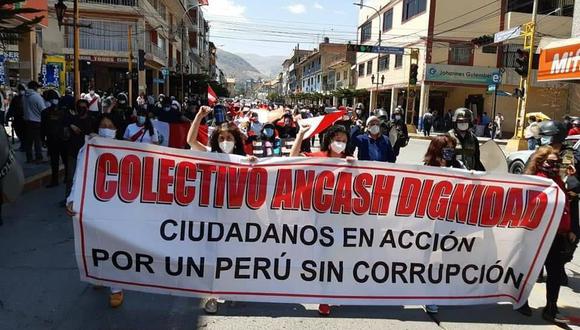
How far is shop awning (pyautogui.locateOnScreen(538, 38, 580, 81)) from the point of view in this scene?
54.3 ft

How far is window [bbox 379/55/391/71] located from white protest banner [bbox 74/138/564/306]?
41.4m

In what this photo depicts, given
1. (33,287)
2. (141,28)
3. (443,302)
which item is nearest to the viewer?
(443,302)

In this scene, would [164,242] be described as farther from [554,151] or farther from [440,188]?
[554,151]

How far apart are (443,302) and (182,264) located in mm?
2174

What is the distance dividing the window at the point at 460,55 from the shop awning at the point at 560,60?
58.6 ft

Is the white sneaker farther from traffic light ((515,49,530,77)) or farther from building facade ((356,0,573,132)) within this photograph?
building facade ((356,0,573,132))

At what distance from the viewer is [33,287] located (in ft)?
15.5

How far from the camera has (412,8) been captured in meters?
40.1

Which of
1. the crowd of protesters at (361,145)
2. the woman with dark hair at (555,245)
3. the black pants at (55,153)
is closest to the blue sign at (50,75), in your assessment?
the crowd of protesters at (361,145)

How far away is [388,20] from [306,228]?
148 feet

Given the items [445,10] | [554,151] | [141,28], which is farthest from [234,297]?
[445,10]

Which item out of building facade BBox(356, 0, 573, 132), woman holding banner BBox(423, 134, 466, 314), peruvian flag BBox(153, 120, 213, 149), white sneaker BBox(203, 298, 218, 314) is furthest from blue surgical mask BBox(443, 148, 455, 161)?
building facade BBox(356, 0, 573, 132)

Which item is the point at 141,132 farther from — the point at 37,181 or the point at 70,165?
the point at 37,181

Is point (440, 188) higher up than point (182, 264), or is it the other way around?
point (440, 188)
